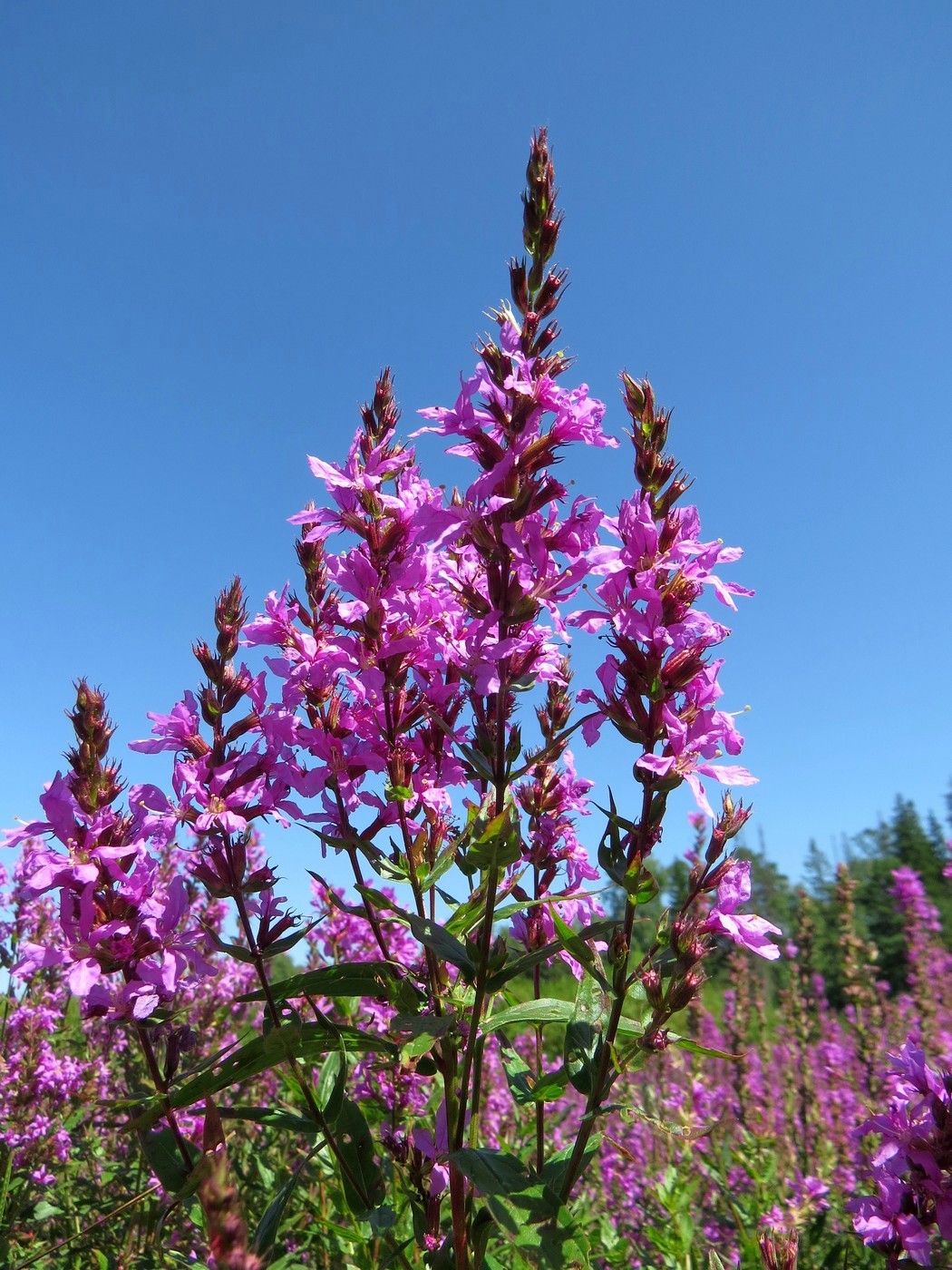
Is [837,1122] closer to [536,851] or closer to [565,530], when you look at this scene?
[536,851]

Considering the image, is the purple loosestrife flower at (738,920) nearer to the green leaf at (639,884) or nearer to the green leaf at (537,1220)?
the green leaf at (639,884)

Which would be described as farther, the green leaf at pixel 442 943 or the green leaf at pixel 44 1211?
the green leaf at pixel 44 1211

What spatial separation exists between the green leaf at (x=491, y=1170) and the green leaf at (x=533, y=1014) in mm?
287

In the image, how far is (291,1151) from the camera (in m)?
5.17

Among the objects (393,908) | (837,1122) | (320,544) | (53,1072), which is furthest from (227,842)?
(837,1122)

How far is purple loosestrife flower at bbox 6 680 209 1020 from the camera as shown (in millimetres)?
2141

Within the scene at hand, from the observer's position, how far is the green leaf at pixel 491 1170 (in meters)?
1.81

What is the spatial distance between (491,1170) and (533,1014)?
0.40 metres

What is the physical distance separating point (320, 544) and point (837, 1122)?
9367 mm

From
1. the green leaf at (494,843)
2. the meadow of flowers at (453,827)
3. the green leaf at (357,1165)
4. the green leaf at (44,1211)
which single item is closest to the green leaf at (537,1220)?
the meadow of flowers at (453,827)

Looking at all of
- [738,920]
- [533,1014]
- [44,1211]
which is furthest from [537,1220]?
[44,1211]

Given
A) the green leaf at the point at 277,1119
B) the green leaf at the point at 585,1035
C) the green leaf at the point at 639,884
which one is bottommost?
the green leaf at the point at 277,1119

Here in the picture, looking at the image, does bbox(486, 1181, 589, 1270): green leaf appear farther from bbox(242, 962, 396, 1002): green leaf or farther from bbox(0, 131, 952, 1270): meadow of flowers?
bbox(242, 962, 396, 1002): green leaf

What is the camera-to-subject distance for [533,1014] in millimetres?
2164
